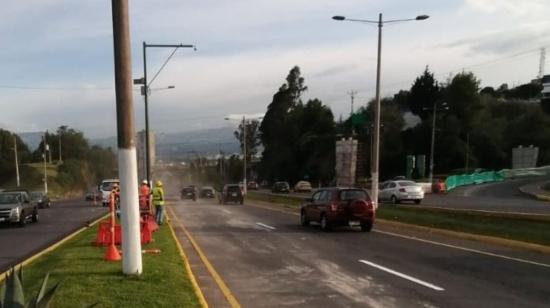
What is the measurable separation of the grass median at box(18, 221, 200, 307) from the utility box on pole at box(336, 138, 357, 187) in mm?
17646

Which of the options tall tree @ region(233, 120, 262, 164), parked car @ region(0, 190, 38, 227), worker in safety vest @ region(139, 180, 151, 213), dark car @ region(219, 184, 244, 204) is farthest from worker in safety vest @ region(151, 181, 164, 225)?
tall tree @ region(233, 120, 262, 164)

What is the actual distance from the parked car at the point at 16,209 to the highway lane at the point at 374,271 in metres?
10.3

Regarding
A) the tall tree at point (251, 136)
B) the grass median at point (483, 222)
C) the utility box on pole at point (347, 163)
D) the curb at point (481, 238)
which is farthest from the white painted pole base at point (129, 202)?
the tall tree at point (251, 136)

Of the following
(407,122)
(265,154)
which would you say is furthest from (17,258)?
(265,154)

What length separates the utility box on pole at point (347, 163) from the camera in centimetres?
2956

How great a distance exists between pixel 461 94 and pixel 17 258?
3339 inches

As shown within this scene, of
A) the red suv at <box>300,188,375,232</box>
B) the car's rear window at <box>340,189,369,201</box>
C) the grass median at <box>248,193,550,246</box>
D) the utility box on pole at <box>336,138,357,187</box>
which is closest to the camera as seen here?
the grass median at <box>248,193,550,246</box>

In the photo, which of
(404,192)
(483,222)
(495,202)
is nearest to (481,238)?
(483,222)

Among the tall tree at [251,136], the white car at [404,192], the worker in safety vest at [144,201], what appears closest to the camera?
the worker in safety vest at [144,201]

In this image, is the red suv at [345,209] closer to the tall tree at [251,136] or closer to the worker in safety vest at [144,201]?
the worker in safety vest at [144,201]

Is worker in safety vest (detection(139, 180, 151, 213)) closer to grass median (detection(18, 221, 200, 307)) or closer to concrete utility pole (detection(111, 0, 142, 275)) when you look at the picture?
grass median (detection(18, 221, 200, 307))

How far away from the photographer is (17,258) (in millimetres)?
14758

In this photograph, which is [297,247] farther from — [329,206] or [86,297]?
[86,297]

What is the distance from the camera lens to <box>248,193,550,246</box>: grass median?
17.3 metres
